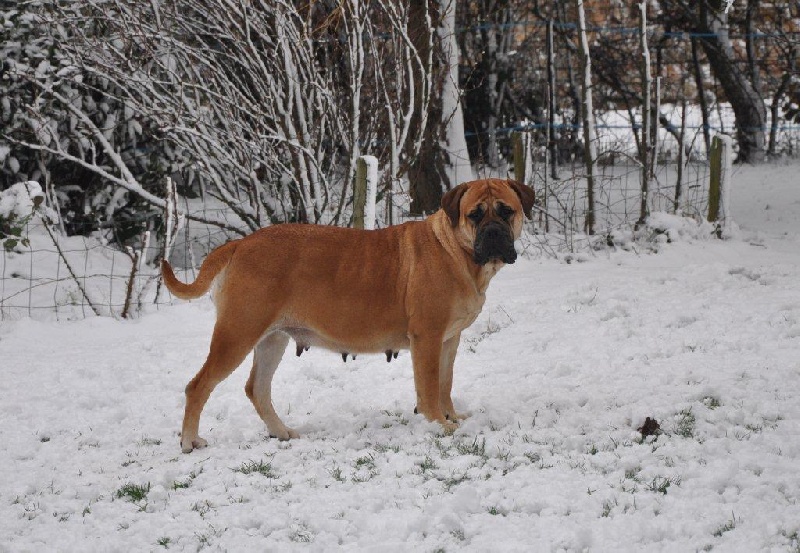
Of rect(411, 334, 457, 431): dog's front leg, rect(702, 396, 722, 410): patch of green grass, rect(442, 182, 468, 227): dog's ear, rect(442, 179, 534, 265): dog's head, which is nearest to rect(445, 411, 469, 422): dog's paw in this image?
rect(411, 334, 457, 431): dog's front leg

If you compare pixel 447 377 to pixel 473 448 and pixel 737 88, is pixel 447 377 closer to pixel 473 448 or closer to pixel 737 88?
pixel 473 448

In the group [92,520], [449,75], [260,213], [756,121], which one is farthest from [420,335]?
[756,121]

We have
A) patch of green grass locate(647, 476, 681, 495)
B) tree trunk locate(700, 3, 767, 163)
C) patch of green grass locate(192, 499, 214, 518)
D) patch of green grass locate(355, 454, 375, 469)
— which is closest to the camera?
patch of green grass locate(647, 476, 681, 495)

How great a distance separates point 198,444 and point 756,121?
15952 mm

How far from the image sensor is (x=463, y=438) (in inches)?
204

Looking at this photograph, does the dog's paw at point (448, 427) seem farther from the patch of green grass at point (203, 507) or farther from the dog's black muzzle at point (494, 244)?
the patch of green grass at point (203, 507)

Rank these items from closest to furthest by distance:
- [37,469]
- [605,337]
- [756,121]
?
1. [37,469]
2. [605,337]
3. [756,121]

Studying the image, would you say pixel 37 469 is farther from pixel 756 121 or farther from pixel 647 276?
pixel 756 121

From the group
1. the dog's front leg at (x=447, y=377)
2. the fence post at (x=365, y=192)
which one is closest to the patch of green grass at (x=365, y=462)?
the dog's front leg at (x=447, y=377)

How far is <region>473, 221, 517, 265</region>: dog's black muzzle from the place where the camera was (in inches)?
199

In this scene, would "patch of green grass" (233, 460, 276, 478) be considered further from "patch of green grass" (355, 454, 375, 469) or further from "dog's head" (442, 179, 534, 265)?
"dog's head" (442, 179, 534, 265)

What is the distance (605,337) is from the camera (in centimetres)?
711

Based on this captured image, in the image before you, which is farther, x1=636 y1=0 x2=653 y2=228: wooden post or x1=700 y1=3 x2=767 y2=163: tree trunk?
x1=700 y1=3 x2=767 y2=163: tree trunk

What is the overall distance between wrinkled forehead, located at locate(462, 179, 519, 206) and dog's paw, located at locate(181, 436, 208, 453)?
198 centimetres
